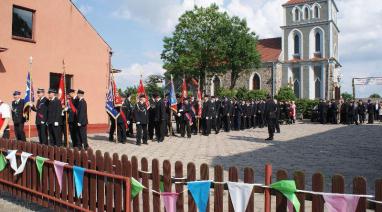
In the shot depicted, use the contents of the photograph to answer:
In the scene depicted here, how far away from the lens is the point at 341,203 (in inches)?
134

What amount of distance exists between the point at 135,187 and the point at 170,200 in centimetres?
53

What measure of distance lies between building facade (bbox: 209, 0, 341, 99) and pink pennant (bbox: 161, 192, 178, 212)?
5751 centimetres

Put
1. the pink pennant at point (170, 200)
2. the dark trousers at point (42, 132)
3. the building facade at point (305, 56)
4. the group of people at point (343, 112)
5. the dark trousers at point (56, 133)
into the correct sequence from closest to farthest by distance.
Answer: the pink pennant at point (170, 200), the dark trousers at point (56, 133), the dark trousers at point (42, 132), the group of people at point (343, 112), the building facade at point (305, 56)

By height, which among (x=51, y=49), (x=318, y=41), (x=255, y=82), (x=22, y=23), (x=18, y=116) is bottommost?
(x=18, y=116)

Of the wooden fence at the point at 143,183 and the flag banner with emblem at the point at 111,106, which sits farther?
the flag banner with emblem at the point at 111,106

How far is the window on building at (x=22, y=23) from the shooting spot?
58.0 feet

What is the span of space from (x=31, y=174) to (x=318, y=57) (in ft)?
203

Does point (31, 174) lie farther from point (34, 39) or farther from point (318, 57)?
A: point (318, 57)

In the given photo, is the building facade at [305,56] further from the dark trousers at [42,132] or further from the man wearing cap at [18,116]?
the man wearing cap at [18,116]

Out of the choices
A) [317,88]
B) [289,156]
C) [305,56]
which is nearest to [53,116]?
[289,156]

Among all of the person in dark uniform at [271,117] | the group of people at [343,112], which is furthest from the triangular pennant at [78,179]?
the group of people at [343,112]

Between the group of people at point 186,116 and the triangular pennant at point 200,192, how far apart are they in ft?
34.8

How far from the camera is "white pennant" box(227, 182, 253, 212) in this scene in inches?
157

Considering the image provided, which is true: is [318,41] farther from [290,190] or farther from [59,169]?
[290,190]
